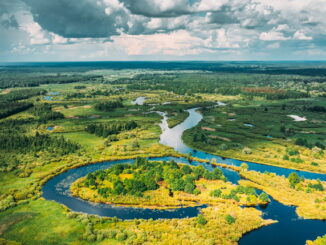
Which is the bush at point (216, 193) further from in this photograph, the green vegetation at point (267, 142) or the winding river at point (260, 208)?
the green vegetation at point (267, 142)

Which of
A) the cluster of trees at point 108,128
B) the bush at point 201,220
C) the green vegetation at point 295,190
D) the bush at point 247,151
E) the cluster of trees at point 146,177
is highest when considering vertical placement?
the cluster of trees at point 108,128

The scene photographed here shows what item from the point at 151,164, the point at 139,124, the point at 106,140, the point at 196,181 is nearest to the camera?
the point at 196,181

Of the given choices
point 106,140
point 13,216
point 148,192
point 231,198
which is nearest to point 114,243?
point 148,192

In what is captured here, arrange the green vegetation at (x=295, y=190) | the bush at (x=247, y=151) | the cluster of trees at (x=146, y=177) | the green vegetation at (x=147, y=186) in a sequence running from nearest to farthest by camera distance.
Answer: the green vegetation at (x=147, y=186), the green vegetation at (x=295, y=190), the cluster of trees at (x=146, y=177), the bush at (x=247, y=151)

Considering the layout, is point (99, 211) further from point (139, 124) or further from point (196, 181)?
point (139, 124)

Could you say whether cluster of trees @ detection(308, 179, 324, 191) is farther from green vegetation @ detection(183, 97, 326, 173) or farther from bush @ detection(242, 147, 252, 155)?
bush @ detection(242, 147, 252, 155)

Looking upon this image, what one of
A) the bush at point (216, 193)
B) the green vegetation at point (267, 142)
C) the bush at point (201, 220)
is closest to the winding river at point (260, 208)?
the bush at point (201, 220)

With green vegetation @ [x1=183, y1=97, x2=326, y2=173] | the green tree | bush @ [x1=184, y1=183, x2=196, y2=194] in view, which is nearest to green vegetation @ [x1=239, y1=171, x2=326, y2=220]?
the green tree

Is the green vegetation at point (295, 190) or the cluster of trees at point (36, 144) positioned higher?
the cluster of trees at point (36, 144)

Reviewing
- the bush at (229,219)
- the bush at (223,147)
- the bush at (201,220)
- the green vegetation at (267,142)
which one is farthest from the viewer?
the bush at (223,147)
